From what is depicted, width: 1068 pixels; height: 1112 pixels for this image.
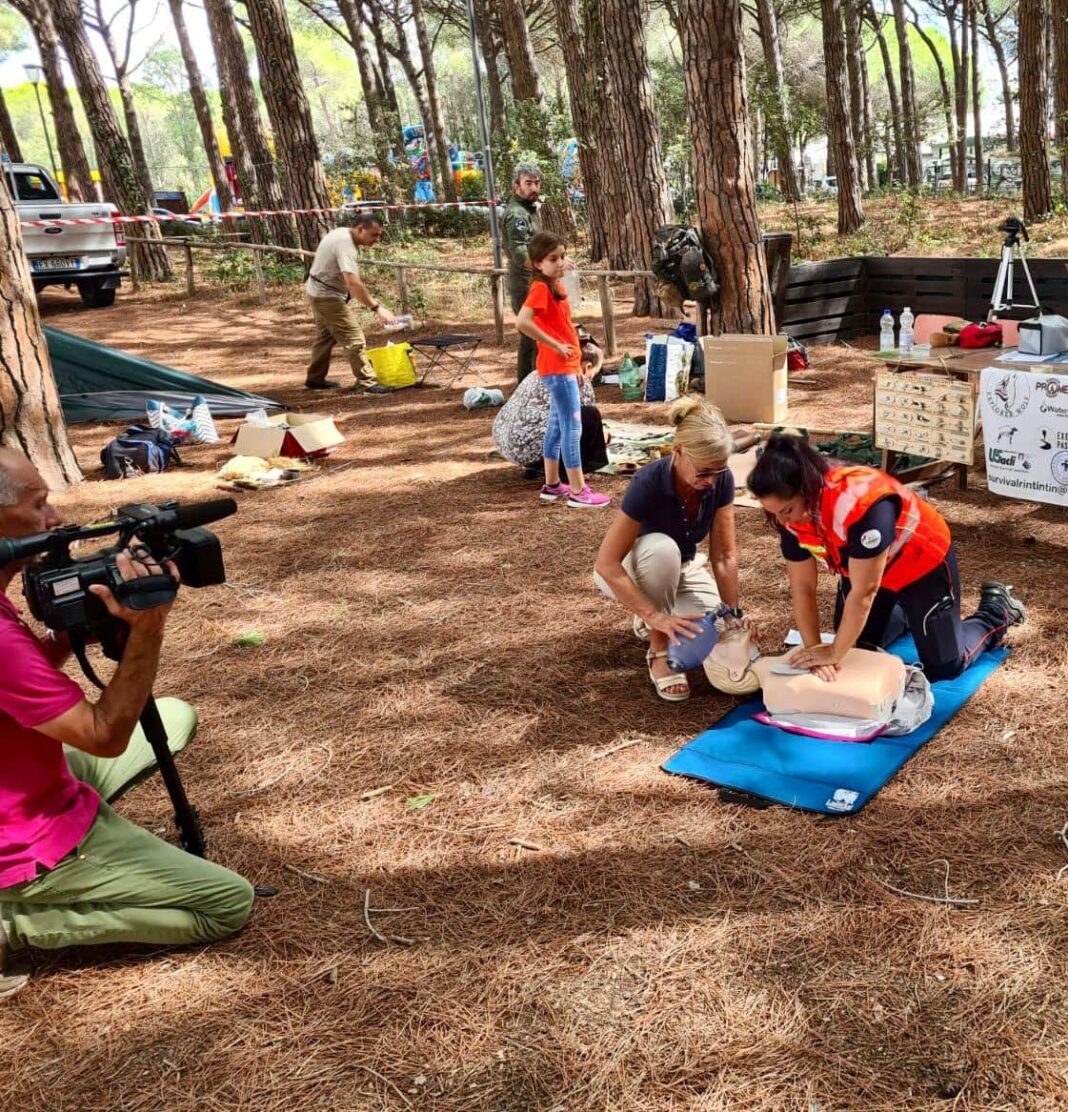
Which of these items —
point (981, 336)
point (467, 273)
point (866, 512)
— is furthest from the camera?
point (467, 273)

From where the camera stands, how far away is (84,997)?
2.42 metres

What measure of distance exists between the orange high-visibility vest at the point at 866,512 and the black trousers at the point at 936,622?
61 mm

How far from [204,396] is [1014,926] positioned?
7.77 m

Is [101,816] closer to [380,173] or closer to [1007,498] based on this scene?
[1007,498]

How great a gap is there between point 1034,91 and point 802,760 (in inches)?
506

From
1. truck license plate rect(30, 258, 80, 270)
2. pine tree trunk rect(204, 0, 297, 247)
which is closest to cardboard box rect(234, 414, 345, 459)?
truck license plate rect(30, 258, 80, 270)

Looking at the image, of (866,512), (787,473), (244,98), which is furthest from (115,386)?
(244,98)

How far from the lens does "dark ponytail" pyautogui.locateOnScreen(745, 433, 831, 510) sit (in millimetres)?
2936

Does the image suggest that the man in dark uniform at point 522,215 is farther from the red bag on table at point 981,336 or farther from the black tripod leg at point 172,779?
the black tripod leg at point 172,779

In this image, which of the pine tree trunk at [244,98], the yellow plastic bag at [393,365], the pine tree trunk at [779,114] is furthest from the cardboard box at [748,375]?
the pine tree trunk at [244,98]

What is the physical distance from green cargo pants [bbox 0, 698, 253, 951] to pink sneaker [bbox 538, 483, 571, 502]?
3620 millimetres

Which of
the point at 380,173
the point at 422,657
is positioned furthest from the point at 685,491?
the point at 380,173

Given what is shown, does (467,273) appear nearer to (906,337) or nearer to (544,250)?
(544,250)

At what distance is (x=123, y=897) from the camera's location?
7.98 ft
